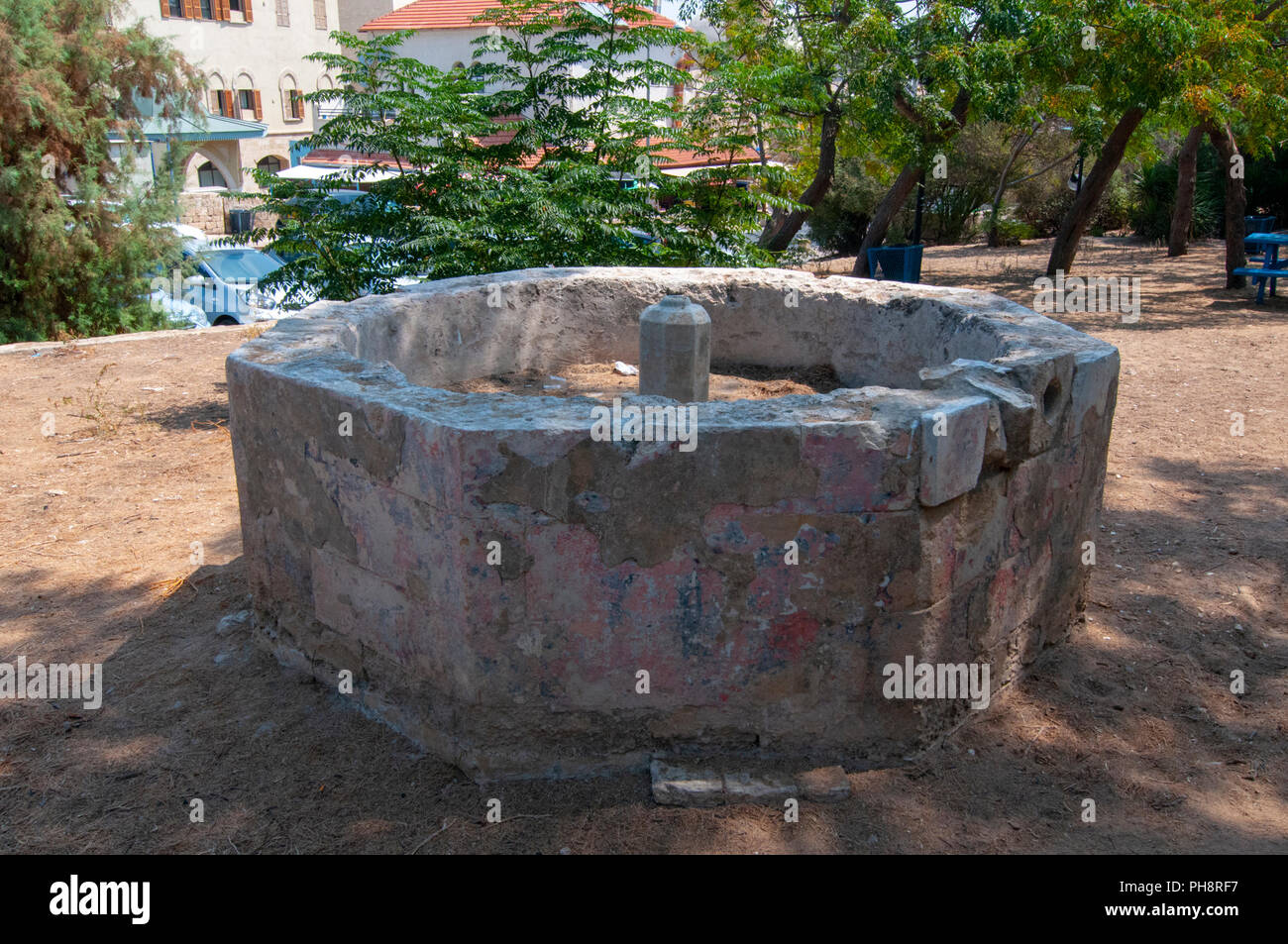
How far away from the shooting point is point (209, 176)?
88.8 ft

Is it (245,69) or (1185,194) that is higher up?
(245,69)

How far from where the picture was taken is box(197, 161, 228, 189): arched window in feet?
86.0

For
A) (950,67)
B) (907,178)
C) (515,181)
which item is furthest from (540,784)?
(907,178)

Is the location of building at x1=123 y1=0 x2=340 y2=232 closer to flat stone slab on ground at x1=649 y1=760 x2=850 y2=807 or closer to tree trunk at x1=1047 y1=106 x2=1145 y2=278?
tree trunk at x1=1047 y1=106 x2=1145 y2=278

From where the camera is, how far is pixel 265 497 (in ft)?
12.5

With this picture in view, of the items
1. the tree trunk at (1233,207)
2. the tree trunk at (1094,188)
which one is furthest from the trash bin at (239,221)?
the tree trunk at (1233,207)

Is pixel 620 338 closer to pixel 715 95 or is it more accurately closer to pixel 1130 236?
pixel 715 95

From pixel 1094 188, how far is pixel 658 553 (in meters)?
10.1

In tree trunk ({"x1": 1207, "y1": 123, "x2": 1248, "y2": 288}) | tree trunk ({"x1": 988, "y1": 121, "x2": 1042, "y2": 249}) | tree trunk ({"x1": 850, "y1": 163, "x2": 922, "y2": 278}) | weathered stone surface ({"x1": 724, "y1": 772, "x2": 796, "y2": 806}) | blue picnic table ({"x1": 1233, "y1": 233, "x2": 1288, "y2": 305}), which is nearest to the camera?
weathered stone surface ({"x1": 724, "y1": 772, "x2": 796, "y2": 806})

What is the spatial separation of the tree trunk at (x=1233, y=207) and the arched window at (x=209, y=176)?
2291 centimetres

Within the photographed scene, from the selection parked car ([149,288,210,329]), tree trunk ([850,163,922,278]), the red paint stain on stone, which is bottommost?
the red paint stain on stone

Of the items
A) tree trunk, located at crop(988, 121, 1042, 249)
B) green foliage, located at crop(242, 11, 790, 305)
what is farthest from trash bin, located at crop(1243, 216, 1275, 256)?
green foliage, located at crop(242, 11, 790, 305)

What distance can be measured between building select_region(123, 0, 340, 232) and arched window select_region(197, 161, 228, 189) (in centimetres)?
3

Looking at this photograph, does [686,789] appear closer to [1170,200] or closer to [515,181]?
[515,181]
